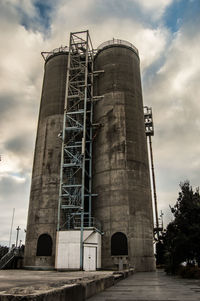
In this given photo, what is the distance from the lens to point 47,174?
35125 millimetres

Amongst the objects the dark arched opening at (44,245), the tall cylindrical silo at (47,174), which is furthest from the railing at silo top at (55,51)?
the dark arched opening at (44,245)

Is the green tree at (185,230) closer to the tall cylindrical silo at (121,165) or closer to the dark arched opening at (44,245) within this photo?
the tall cylindrical silo at (121,165)

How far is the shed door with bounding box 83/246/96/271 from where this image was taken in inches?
1035

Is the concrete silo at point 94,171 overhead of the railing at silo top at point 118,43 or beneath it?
beneath

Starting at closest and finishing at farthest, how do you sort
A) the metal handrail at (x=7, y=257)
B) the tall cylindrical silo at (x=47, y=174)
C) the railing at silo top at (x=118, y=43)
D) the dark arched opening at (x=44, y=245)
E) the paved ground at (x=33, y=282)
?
the paved ground at (x=33, y=282)
the dark arched opening at (x=44, y=245)
the metal handrail at (x=7, y=257)
the tall cylindrical silo at (x=47, y=174)
the railing at silo top at (x=118, y=43)

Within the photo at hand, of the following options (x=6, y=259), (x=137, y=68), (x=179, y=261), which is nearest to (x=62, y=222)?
(x=6, y=259)

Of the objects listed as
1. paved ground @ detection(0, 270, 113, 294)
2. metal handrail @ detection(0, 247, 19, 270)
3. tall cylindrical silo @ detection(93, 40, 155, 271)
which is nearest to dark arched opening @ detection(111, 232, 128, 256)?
tall cylindrical silo @ detection(93, 40, 155, 271)

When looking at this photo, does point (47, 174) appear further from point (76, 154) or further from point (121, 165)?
point (121, 165)

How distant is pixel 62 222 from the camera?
31969 mm

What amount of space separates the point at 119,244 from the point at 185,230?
12294 millimetres

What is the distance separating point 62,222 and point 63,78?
71.7 ft

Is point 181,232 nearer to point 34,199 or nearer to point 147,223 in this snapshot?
point 147,223

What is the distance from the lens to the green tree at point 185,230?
1739 centimetres

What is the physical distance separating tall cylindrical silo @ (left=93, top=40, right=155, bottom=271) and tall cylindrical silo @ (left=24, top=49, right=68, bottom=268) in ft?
17.4
